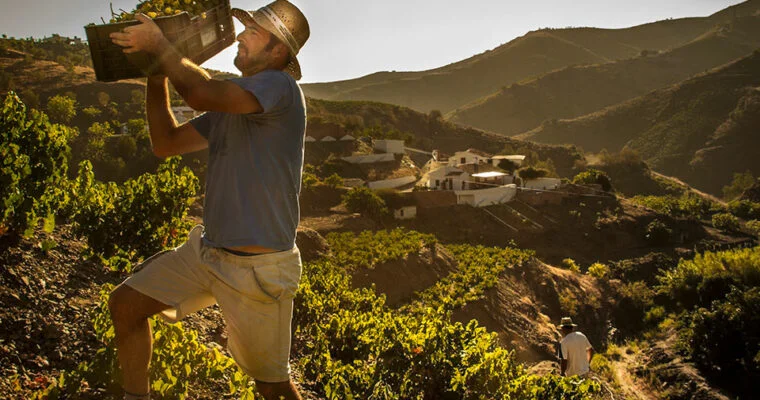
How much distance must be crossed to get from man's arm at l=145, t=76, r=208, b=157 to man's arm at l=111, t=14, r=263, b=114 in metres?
0.44

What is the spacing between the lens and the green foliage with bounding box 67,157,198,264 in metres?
6.43

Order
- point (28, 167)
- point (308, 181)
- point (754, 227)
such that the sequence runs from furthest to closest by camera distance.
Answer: point (754, 227), point (308, 181), point (28, 167)

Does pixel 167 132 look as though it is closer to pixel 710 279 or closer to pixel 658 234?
pixel 710 279

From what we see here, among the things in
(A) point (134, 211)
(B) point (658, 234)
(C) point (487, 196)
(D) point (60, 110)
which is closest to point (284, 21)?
(A) point (134, 211)

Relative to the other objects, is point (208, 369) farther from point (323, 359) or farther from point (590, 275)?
point (590, 275)

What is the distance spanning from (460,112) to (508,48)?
6498 centimetres

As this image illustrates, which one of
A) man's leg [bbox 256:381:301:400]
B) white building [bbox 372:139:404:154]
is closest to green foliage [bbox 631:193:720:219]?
white building [bbox 372:139:404:154]

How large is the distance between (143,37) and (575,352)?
22.1 ft

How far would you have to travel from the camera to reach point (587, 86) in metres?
125

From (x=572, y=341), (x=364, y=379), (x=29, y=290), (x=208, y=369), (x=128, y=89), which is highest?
(x=128, y=89)

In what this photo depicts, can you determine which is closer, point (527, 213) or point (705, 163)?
point (527, 213)

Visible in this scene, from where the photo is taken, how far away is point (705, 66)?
13712 centimetres

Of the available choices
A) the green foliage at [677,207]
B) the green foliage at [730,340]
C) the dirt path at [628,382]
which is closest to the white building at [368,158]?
the green foliage at [677,207]

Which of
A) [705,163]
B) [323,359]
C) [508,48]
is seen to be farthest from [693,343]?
[508,48]
